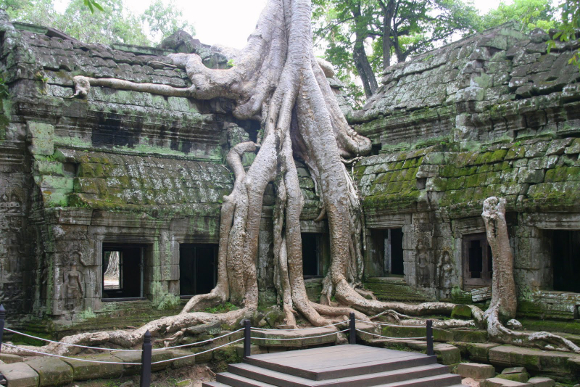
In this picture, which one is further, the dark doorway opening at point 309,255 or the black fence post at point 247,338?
the dark doorway opening at point 309,255

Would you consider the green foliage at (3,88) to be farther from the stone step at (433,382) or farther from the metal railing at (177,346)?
the stone step at (433,382)

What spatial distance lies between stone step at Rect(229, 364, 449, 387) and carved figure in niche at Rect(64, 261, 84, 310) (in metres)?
2.21

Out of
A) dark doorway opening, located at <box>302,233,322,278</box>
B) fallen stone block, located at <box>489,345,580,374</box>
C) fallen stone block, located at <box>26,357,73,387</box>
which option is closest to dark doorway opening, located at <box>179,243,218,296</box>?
dark doorway opening, located at <box>302,233,322,278</box>

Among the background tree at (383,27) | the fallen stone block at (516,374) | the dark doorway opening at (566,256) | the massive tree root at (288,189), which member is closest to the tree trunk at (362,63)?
the background tree at (383,27)

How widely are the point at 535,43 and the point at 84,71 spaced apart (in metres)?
6.94

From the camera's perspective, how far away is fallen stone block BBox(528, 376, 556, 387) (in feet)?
21.5

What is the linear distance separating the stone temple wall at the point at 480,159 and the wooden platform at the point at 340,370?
1814 mm

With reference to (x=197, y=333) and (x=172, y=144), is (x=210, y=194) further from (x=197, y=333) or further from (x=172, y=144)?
(x=197, y=333)

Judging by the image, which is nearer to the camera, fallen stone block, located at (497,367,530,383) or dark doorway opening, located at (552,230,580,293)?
fallen stone block, located at (497,367,530,383)

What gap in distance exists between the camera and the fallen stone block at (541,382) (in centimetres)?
654

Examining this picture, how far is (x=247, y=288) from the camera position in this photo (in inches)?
356

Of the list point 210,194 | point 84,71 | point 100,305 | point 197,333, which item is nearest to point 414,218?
point 210,194

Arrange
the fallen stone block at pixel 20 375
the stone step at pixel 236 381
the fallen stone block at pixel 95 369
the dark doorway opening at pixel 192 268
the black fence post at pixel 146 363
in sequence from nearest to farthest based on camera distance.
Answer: the fallen stone block at pixel 20 375, the black fence post at pixel 146 363, the fallen stone block at pixel 95 369, the stone step at pixel 236 381, the dark doorway opening at pixel 192 268

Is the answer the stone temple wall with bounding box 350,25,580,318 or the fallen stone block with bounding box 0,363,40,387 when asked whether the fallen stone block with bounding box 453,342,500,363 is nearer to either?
the stone temple wall with bounding box 350,25,580,318
